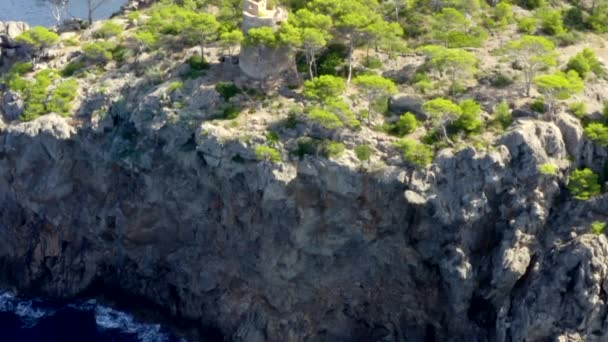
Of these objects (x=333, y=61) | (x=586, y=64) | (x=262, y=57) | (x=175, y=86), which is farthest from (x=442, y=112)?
(x=175, y=86)

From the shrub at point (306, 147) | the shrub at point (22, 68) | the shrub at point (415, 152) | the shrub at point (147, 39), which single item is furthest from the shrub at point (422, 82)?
the shrub at point (22, 68)

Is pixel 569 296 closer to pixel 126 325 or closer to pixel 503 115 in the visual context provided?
pixel 503 115

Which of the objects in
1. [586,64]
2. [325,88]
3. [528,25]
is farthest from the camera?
[528,25]

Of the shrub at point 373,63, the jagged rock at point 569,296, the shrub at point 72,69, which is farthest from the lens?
the shrub at point 72,69

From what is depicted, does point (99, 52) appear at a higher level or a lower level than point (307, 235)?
higher

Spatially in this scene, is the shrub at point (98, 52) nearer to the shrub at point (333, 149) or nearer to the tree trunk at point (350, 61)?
the tree trunk at point (350, 61)

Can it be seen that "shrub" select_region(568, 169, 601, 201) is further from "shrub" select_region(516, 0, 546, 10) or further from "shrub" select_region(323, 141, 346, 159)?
"shrub" select_region(516, 0, 546, 10)

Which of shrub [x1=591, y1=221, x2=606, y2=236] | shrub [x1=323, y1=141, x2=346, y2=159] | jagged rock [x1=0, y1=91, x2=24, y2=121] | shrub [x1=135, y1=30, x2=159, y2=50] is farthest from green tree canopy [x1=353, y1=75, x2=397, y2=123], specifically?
jagged rock [x1=0, y1=91, x2=24, y2=121]
